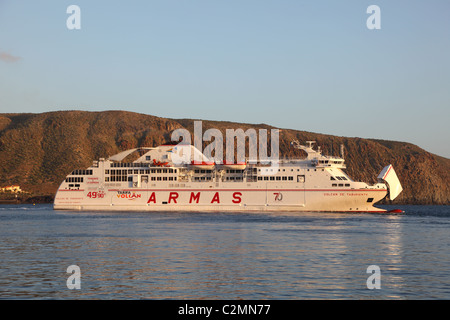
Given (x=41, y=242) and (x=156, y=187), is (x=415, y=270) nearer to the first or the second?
(x=41, y=242)

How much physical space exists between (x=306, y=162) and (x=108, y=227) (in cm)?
3025

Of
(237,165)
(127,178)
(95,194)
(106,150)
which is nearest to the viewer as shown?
(237,165)

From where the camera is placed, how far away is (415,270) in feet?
75.2

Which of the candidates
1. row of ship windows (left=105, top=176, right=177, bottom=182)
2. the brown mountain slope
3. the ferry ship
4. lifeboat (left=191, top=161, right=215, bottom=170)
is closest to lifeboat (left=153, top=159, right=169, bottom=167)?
the ferry ship

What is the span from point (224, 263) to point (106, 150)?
154 metres

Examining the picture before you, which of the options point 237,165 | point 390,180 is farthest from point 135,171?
point 390,180

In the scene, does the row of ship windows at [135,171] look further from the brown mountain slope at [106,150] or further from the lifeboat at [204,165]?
the brown mountain slope at [106,150]

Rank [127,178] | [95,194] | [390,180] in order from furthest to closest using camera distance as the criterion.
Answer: [95,194]
[127,178]
[390,180]

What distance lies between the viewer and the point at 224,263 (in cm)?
2459

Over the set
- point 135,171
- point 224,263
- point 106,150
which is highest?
point 106,150

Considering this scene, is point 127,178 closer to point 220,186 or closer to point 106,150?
point 220,186

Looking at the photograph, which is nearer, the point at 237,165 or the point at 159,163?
the point at 237,165

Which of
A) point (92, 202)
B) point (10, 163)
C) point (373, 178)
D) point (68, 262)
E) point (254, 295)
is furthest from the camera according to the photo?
point (373, 178)
